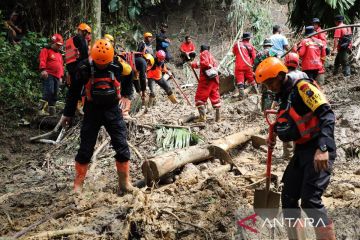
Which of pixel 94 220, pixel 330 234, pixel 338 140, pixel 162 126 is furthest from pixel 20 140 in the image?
pixel 330 234

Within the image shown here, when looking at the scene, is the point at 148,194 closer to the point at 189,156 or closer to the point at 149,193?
the point at 149,193

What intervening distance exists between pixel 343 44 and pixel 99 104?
7928 millimetres

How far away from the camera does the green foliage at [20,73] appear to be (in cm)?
1000

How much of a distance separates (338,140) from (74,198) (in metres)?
4.57

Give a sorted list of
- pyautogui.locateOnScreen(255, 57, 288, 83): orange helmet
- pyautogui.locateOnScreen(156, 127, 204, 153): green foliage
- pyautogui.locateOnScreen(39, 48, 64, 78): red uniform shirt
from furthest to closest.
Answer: pyautogui.locateOnScreen(39, 48, 64, 78): red uniform shirt → pyautogui.locateOnScreen(156, 127, 204, 153): green foliage → pyautogui.locateOnScreen(255, 57, 288, 83): orange helmet

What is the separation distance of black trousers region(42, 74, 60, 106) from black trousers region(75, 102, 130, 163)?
15.0 ft

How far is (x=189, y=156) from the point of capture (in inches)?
240

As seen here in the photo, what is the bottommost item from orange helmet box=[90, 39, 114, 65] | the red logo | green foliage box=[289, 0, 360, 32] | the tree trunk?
the red logo

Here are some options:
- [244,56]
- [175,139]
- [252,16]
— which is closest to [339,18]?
[244,56]

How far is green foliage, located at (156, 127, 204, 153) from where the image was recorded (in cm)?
700

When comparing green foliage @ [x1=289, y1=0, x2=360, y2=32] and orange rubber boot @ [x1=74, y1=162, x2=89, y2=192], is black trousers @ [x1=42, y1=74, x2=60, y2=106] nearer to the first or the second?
orange rubber boot @ [x1=74, y1=162, x2=89, y2=192]

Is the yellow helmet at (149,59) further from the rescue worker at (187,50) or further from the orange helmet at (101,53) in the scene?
the orange helmet at (101,53)

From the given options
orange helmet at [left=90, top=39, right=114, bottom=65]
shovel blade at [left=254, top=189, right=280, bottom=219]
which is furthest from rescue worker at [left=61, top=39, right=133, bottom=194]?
shovel blade at [left=254, top=189, right=280, bottom=219]

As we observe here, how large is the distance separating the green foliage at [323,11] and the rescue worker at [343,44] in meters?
0.49
